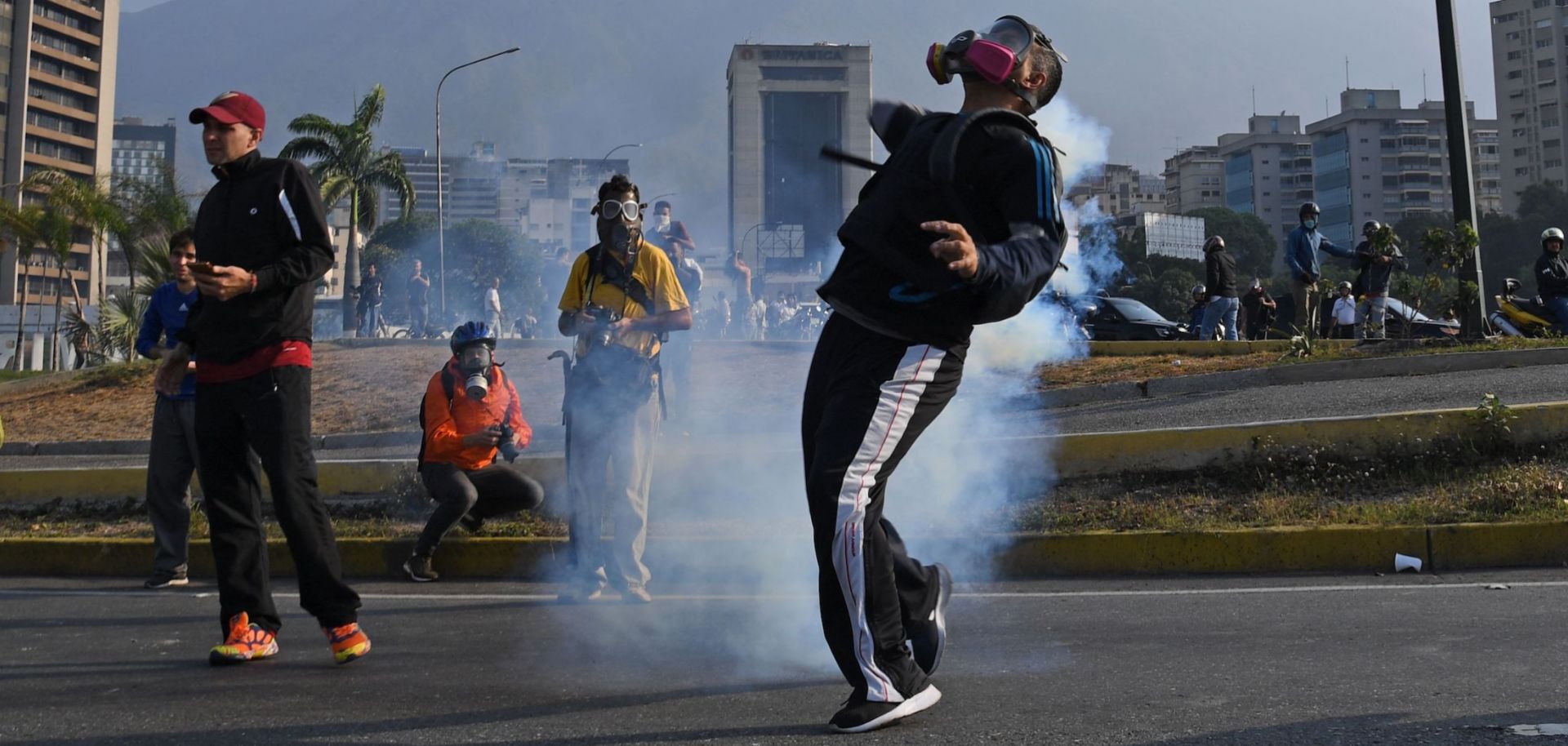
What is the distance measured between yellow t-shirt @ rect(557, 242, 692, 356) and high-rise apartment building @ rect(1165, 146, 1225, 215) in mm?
182096

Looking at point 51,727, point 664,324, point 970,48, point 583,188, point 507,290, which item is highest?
point 583,188

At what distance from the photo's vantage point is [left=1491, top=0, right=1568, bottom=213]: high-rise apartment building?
433 feet

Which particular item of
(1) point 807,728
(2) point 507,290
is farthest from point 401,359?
(2) point 507,290

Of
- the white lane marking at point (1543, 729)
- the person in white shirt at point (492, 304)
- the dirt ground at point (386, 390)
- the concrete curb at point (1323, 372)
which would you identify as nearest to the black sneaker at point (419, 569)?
the dirt ground at point (386, 390)

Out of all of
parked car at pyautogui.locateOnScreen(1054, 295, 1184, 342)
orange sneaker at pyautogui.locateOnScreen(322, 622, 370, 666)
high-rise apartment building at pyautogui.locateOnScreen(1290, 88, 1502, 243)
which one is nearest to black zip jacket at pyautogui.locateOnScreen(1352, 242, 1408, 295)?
parked car at pyautogui.locateOnScreen(1054, 295, 1184, 342)

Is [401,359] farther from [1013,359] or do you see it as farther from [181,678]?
[181,678]

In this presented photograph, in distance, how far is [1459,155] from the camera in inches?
591

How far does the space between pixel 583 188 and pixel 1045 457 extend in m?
58.2

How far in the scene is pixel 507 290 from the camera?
52531mm

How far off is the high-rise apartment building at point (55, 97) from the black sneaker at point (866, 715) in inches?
3689

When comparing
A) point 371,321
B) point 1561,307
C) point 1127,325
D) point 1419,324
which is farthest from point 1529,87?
point 1561,307

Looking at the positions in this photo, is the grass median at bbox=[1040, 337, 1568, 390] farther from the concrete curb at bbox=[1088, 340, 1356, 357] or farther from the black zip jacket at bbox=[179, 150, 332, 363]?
the black zip jacket at bbox=[179, 150, 332, 363]

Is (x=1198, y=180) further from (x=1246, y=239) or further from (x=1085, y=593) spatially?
(x=1085, y=593)

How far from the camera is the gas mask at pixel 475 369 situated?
6891mm
